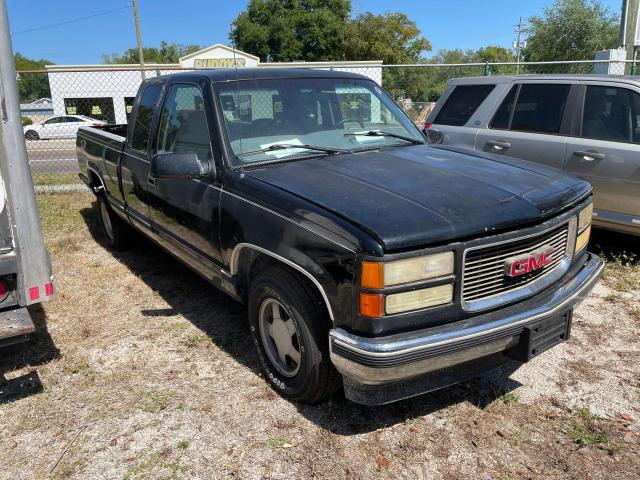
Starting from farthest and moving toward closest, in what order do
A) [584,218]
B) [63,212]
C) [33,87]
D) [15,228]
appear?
[33,87], [63,212], [584,218], [15,228]

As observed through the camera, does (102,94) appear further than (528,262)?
Yes

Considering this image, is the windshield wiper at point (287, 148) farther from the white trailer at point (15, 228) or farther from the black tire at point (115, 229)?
the black tire at point (115, 229)

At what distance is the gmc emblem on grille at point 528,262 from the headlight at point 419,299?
1.24ft

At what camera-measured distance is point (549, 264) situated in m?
3.07

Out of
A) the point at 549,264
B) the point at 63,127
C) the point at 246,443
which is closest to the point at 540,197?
the point at 549,264

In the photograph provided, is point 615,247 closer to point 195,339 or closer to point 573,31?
point 195,339

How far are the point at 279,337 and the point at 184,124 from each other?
185cm

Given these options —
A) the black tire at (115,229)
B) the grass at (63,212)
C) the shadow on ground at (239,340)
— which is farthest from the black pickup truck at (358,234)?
the grass at (63,212)

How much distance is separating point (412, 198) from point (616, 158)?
3418mm

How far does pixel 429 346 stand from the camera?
252cm

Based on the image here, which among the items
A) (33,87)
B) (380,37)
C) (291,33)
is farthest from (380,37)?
(33,87)

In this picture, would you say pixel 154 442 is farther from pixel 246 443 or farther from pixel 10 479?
pixel 10 479

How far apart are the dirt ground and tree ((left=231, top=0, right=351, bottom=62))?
182 ft

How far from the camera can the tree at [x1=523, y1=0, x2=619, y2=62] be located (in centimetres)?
3147
